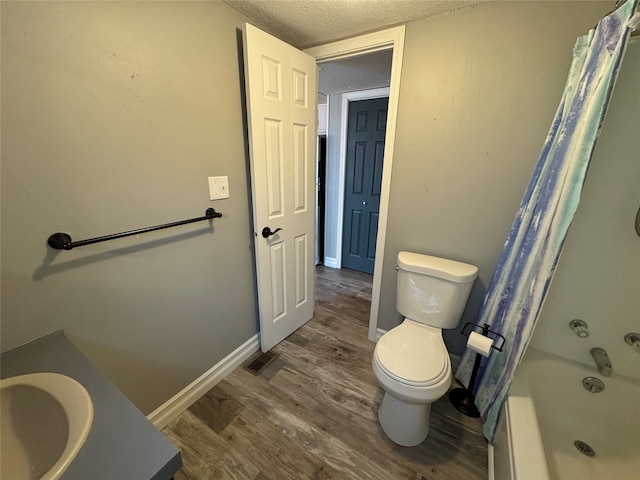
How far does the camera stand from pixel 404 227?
1737mm

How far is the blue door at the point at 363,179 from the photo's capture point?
277 cm

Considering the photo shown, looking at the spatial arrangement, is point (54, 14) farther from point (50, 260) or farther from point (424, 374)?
point (424, 374)

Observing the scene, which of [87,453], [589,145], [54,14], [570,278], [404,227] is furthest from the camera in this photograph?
[404,227]

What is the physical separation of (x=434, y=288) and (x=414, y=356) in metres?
0.41

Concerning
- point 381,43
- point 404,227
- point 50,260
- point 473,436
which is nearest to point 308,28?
point 381,43

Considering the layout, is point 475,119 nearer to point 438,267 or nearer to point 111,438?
point 438,267

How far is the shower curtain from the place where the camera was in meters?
0.96

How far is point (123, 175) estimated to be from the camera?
1.05 meters

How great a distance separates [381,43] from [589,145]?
118 centimetres

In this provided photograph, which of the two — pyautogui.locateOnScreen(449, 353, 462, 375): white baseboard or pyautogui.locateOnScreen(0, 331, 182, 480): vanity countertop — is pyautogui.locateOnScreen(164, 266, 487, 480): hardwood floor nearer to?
pyautogui.locateOnScreen(449, 353, 462, 375): white baseboard

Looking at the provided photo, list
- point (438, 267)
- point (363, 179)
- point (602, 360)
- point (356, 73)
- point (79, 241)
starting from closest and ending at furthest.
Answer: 1. point (79, 241)
2. point (602, 360)
3. point (438, 267)
4. point (356, 73)
5. point (363, 179)

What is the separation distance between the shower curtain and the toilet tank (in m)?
0.14

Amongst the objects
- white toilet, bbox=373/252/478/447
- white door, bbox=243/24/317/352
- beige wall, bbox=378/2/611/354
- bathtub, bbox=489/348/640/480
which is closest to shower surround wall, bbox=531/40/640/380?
bathtub, bbox=489/348/640/480

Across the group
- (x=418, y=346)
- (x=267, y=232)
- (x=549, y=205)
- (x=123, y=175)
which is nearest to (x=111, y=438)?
(x=123, y=175)
